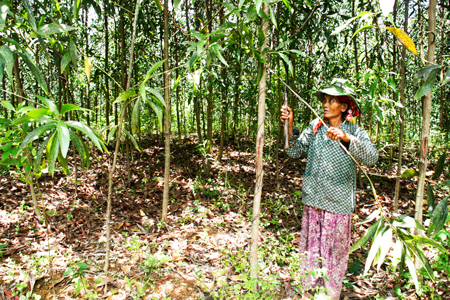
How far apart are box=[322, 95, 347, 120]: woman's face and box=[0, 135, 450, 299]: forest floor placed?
3.00ft

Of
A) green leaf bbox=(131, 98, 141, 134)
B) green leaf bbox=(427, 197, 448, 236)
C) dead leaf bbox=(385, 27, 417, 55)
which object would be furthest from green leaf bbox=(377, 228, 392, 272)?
green leaf bbox=(131, 98, 141, 134)

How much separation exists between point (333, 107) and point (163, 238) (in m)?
1.72

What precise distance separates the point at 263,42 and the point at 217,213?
2098 mm

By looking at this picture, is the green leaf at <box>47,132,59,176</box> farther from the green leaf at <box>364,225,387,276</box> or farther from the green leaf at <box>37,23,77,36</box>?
the green leaf at <box>364,225,387,276</box>

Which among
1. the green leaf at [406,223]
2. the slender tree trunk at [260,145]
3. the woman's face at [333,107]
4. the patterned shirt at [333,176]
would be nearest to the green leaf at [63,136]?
the slender tree trunk at [260,145]

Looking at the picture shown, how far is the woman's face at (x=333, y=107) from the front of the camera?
5.76 ft

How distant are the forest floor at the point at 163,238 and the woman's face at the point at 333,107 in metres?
0.91

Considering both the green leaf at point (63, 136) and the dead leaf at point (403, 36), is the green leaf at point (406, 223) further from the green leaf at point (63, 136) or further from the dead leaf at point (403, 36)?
the green leaf at point (63, 136)

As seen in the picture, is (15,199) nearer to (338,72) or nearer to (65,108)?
(65,108)

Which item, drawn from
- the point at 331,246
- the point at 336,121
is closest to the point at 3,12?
the point at 336,121

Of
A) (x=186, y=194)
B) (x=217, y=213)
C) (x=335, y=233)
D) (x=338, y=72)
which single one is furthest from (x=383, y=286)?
(x=338, y=72)

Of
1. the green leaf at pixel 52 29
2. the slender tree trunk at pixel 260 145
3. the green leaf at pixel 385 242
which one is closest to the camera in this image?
the green leaf at pixel 385 242

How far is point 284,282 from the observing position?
6.45 ft

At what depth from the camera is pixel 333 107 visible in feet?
5.78
